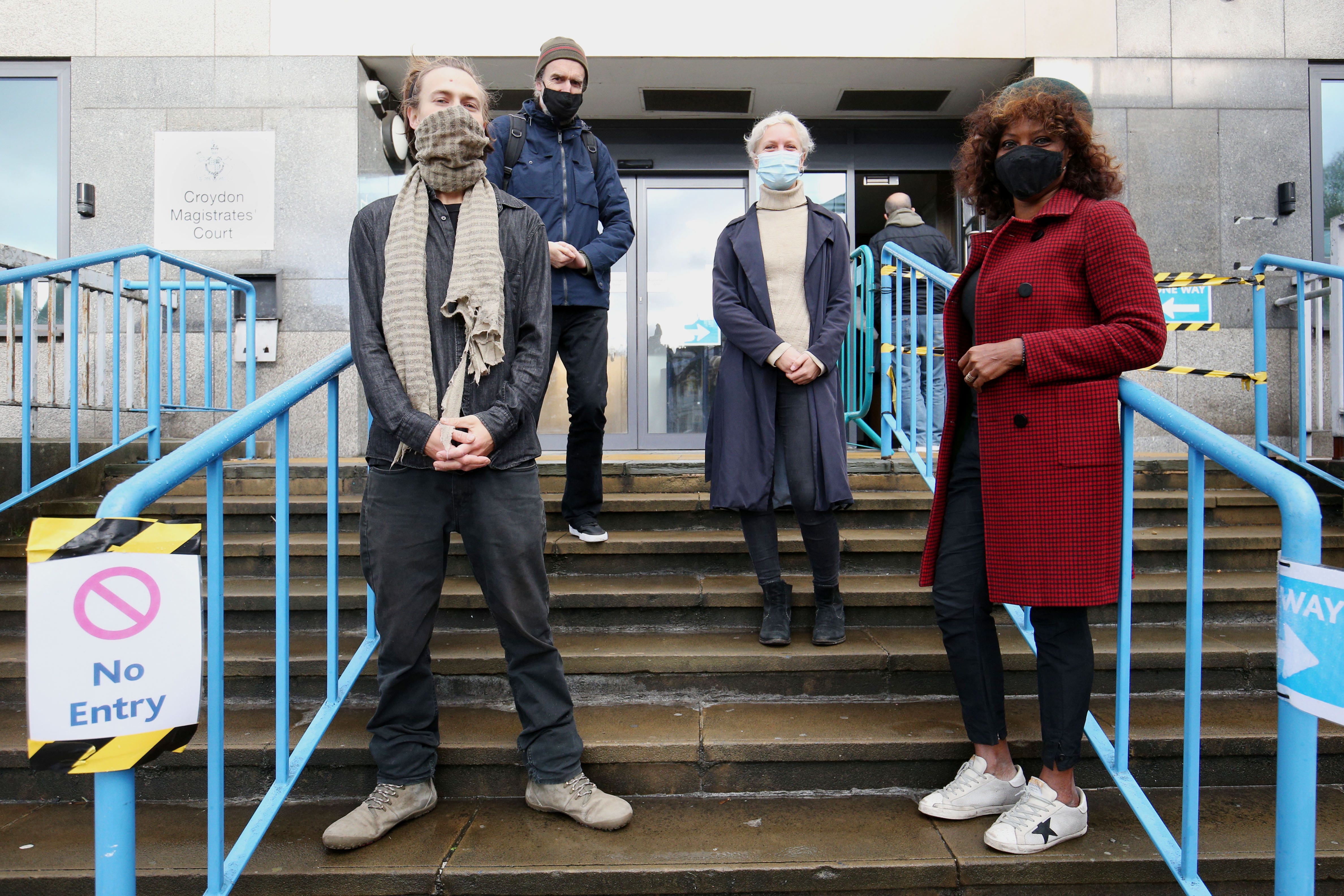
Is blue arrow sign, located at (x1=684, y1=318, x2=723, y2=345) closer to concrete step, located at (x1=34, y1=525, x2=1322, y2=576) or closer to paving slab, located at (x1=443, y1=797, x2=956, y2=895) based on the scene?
concrete step, located at (x1=34, y1=525, x2=1322, y2=576)

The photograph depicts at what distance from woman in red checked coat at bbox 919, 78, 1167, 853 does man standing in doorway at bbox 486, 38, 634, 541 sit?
1.51 meters

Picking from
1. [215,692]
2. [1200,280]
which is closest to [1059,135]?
[215,692]

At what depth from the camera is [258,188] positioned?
5824 millimetres

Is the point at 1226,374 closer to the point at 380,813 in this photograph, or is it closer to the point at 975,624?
the point at 975,624

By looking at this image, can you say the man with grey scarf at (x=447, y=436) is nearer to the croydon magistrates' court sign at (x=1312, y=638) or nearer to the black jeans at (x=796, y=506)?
the black jeans at (x=796, y=506)

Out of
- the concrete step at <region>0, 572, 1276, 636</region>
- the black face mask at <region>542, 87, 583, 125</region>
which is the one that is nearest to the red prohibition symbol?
the concrete step at <region>0, 572, 1276, 636</region>

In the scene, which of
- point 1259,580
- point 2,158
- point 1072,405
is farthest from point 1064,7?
point 2,158

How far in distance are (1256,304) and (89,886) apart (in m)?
4.97

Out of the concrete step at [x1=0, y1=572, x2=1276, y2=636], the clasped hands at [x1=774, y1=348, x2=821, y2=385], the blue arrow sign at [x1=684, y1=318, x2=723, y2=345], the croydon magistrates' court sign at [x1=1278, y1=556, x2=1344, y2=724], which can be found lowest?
the concrete step at [x1=0, y1=572, x2=1276, y2=636]

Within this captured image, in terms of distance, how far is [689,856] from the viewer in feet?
6.71

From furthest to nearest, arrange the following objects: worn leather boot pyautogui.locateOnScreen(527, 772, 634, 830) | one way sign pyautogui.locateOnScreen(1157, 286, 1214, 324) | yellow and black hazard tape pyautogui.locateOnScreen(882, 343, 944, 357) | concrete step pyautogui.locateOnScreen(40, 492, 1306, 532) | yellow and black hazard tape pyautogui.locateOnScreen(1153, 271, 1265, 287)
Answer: one way sign pyautogui.locateOnScreen(1157, 286, 1214, 324) < yellow and black hazard tape pyautogui.locateOnScreen(882, 343, 944, 357) < yellow and black hazard tape pyautogui.locateOnScreen(1153, 271, 1265, 287) < concrete step pyautogui.locateOnScreen(40, 492, 1306, 532) < worn leather boot pyautogui.locateOnScreen(527, 772, 634, 830)

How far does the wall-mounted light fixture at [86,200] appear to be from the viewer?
571 cm

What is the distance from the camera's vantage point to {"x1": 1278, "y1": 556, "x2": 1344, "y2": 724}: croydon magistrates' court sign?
133 cm

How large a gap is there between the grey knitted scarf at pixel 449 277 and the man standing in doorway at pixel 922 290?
3.10 metres
